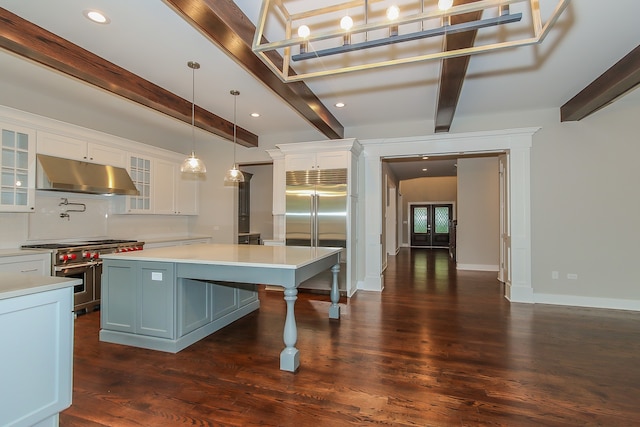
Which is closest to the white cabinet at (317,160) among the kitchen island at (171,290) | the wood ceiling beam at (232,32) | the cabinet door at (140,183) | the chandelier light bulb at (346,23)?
the wood ceiling beam at (232,32)

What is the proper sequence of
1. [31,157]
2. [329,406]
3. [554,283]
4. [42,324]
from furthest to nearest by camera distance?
[554,283] < [31,157] < [329,406] < [42,324]

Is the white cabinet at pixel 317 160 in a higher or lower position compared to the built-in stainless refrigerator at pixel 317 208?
higher

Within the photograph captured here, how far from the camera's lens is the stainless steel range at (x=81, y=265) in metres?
3.69

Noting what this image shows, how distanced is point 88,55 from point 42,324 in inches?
99.0

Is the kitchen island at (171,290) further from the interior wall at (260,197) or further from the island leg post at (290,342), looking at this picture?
the interior wall at (260,197)

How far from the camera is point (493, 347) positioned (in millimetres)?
3014

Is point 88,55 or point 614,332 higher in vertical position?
point 88,55

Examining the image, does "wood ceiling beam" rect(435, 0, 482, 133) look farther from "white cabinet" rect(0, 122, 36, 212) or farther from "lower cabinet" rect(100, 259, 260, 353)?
"white cabinet" rect(0, 122, 36, 212)

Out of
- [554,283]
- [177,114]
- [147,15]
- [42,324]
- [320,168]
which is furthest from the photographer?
[320,168]

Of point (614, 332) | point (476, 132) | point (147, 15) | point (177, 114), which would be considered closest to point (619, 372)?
point (614, 332)

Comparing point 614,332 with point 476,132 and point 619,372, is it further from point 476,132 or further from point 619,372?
point 476,132

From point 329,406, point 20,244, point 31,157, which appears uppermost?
point 31,157

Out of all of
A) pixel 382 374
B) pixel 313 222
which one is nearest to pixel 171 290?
pixel 382 374

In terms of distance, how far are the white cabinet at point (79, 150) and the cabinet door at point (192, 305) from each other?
2610 millimetres
